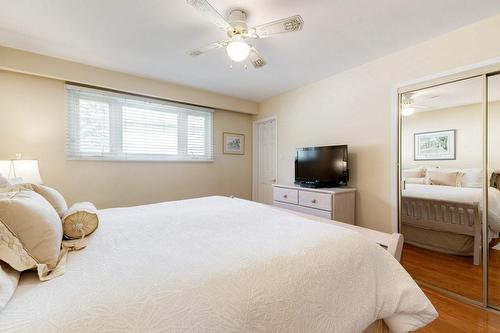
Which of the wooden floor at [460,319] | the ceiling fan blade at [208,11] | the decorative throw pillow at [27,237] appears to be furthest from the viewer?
the wooden floor at [460,319]

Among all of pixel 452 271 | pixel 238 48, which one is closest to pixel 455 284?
pixel 452 271

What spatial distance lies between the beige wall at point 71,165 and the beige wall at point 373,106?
170 cm

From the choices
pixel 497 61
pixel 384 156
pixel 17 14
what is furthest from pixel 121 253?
pixel 497 61

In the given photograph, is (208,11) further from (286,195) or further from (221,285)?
(286,195)

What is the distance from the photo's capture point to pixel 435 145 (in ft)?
6.95

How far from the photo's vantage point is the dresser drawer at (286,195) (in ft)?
9.85

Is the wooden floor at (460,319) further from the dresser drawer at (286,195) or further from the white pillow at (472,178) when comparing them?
the dresser drawer at (286,195)

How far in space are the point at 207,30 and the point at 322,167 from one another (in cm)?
205

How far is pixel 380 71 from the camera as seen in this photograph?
2504mm

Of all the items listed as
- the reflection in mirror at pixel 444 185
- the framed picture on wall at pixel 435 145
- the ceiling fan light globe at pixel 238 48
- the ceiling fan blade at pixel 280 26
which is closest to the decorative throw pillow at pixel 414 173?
the reflection in mirror at pixel 444 185

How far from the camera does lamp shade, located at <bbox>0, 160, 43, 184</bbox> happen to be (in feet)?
6.57

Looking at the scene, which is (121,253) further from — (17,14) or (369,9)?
(369,9)

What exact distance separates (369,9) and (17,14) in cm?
276

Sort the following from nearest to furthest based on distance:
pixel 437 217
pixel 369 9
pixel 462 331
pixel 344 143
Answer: pixel 462 331
pixel 369 9
pixel 437 217
pixel 344 143
